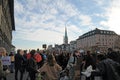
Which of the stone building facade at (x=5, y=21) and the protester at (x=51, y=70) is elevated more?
the stone building facade at (x=5, y=21)

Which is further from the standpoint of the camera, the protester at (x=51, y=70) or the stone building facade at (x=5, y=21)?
the stone building facade at (x=5, y=21)

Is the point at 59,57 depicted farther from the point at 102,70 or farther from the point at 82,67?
the point at 102,70

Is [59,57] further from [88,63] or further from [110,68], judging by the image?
[110,68]

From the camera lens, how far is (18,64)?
1883cm

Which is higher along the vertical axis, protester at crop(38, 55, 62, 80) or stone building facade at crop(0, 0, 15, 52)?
stone building facade at crop(0, 0, 15, 52)

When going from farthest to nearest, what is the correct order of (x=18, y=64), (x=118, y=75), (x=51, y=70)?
(x=18, y=64) < (x=51, y=70) < (x=118, y=75)

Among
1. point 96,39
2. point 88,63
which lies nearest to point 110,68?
point 88,63

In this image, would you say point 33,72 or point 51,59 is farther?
point 33,72

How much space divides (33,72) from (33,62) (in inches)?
29.2

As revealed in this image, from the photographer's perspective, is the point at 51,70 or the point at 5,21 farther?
the point at 5,21

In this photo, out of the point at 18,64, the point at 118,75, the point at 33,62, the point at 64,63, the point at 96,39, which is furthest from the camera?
the point at 96,39

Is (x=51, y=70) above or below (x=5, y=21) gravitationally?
below

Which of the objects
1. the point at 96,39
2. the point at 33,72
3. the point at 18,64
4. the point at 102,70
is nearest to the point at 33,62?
the point at 33,72

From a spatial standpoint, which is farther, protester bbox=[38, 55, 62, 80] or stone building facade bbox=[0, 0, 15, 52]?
stone building facade bbox=[0, 0, 15, 52]
